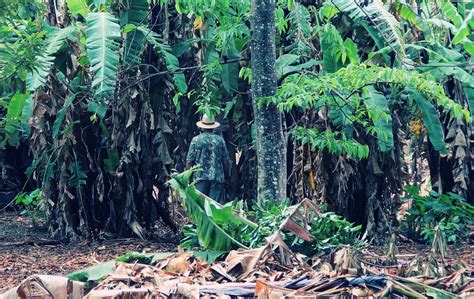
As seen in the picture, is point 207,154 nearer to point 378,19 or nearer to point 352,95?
Answer: point 352,95

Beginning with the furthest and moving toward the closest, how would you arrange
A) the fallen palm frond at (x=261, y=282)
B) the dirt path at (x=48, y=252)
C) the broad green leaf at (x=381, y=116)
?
the broad green leaf at (x=381, y=116), the dirt path at (x=48, y=252), the fallen palm frond at (x=261, y=282)

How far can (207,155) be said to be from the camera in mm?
10180

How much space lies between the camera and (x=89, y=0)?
10.3m

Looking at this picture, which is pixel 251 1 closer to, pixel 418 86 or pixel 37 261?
pixel 418 86

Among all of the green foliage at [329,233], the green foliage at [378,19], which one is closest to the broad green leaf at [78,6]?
the green foliage at [378,19]

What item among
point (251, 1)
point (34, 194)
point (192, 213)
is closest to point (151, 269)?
point (192, 213)

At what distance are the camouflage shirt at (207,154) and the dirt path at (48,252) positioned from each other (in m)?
1.03

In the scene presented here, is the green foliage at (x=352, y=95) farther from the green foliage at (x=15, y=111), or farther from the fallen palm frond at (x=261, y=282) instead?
the green foliage at (x=15, y=111)

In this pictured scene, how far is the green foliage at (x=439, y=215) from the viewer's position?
11.1 meters

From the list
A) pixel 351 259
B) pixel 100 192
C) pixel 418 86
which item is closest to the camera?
pixel 351 259

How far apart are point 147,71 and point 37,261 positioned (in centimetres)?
298

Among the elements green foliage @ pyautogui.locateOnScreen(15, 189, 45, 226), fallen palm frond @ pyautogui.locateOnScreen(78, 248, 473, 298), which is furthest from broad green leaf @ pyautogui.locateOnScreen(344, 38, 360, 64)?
green foliage @ pyautogui.locateOnScreen(15, 189, 45, 226)

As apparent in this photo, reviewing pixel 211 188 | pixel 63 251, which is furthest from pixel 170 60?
pixel 63 251

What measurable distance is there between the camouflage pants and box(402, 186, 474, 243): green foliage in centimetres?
282
